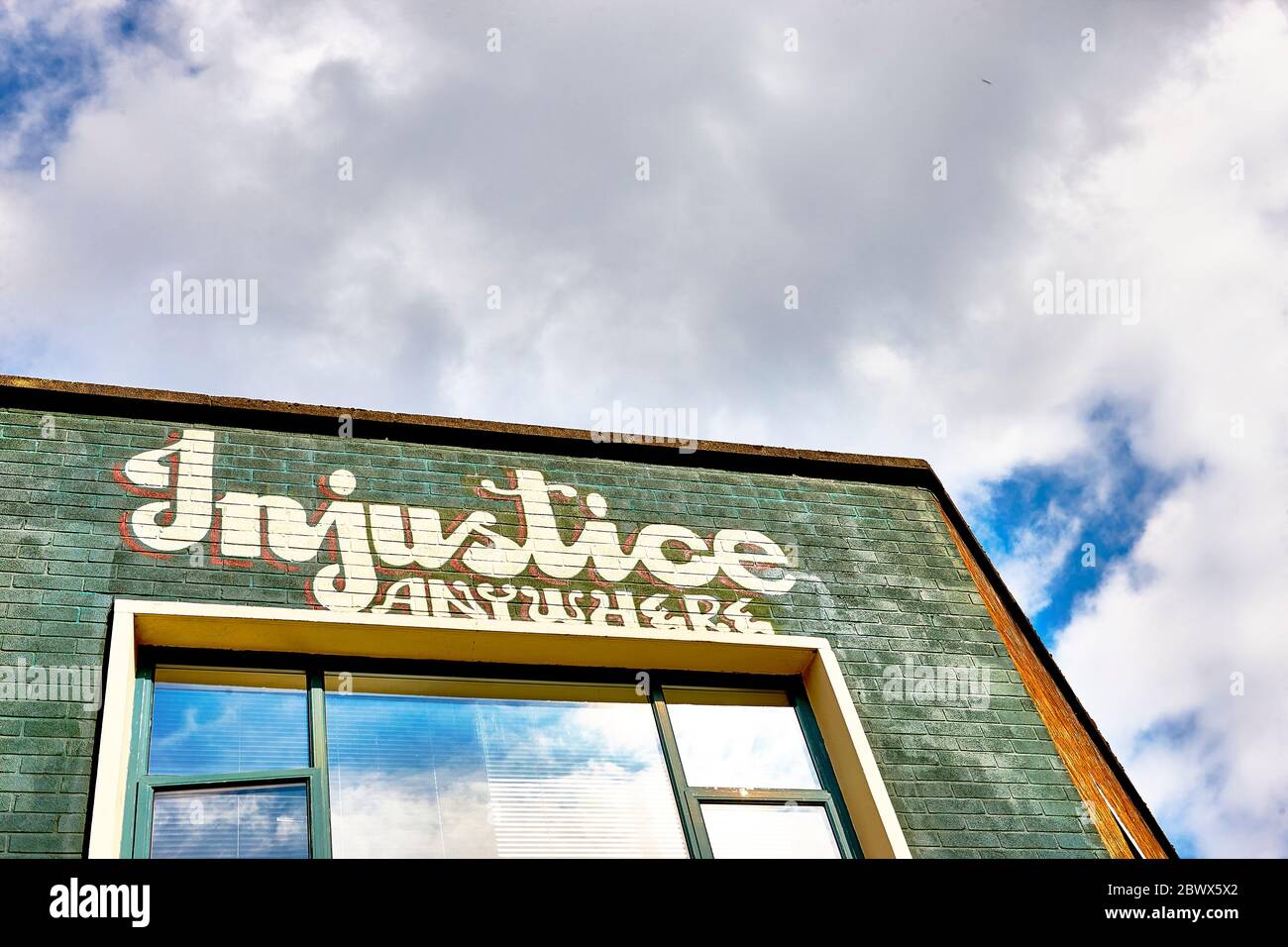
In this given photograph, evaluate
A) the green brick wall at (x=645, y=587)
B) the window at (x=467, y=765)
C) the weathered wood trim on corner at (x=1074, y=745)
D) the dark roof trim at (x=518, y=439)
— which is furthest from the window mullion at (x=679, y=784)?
the weathered wood trim on corner at (x=1074, y=745)

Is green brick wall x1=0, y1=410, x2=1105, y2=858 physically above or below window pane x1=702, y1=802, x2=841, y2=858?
above

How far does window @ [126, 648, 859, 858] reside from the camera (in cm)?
538

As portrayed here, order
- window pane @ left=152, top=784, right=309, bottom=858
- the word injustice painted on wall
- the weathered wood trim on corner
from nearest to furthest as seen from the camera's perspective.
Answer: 1. window pane @ left=152, top=784, right=309, bottom=858
2. the word injustice painted on wall
3. the weathered wood trim on corner

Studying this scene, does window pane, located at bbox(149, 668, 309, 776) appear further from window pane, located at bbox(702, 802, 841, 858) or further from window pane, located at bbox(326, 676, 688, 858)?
window pane, located at bbox(702, 802, 841, 858)

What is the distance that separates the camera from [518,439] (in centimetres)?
761

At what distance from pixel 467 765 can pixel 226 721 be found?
45.9 inches

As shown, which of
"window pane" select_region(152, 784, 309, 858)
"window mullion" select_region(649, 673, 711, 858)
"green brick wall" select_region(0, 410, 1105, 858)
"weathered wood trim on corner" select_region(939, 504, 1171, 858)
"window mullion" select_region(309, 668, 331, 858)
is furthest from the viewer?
"weathered wood trim on corner" select_region(939, 504, 1171, 858)

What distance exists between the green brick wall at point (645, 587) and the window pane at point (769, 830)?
43 centimetres

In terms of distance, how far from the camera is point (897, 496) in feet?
27.2

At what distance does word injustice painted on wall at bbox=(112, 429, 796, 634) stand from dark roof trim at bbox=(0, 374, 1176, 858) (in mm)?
261

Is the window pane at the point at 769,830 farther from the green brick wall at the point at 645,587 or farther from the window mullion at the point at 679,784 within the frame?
the green brick wall at the point at 645,587

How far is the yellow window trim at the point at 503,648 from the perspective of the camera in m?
5.64

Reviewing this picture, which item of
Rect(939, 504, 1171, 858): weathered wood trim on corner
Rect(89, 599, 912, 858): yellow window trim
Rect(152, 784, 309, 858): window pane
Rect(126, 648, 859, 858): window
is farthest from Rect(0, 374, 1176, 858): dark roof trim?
Rect(152, 784, 309, 858): window pane
